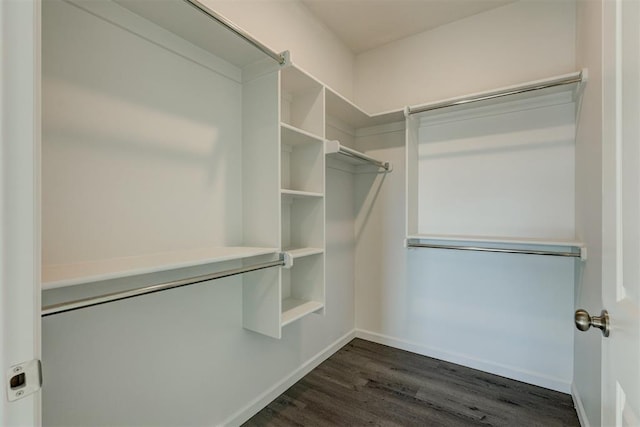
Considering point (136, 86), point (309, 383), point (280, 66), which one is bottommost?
point (309, 383)

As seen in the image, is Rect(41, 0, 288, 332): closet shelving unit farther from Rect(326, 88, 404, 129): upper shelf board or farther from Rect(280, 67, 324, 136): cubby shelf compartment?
Rect(326, 88, 404, 129): upper shelf board

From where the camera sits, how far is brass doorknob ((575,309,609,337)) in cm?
78

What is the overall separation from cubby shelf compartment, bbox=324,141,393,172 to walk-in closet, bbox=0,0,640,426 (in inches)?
1.2

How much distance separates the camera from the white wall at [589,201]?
139 centimetres

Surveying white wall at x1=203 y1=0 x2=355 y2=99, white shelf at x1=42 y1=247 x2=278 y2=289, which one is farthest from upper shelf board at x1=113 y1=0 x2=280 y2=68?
white shelf at x1=42 y1=247 x2=278 y2=289

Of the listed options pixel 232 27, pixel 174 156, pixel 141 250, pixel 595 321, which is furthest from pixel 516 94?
pixel 141 250

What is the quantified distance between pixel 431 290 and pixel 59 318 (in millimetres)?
2490

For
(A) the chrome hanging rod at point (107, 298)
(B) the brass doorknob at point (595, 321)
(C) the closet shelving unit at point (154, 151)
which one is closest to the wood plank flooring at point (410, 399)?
(C) the closet shelving unit at point (154, 151)

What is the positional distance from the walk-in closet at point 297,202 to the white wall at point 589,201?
3cm

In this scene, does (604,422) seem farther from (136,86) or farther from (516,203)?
(136,86)

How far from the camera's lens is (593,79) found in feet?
4.96

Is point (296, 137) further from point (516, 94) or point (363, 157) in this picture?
point (516, 94)

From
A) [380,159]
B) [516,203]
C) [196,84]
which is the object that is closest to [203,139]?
[196,84]

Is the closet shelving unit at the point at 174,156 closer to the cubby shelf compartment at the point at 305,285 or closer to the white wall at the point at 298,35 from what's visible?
the cubby shelf compartment at the point at 305,285
